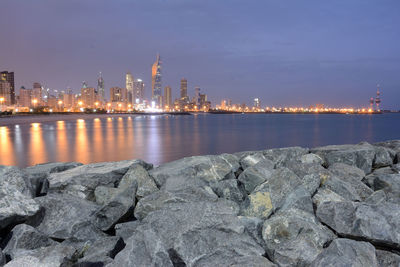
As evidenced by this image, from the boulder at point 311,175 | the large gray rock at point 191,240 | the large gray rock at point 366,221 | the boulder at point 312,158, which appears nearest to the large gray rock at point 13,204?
the large gray rock at point 191,240

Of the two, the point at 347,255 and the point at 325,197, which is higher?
the point at 325,197

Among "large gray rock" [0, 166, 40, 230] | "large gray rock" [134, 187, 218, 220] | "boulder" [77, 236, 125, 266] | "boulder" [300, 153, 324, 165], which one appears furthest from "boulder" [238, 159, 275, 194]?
"large gray rock" [0, 166, 40, 230]

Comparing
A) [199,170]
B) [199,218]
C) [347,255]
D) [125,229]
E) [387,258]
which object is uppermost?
[199,170]

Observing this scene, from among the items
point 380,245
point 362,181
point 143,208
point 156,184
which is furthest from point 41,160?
point 380,245

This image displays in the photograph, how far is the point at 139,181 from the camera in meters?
5.63

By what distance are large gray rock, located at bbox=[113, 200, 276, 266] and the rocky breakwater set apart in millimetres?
11

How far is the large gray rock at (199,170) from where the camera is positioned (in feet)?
19.7

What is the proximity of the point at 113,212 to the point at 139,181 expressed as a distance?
3.42 ft

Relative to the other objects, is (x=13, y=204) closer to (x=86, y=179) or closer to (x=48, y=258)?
(x=48, y=258)

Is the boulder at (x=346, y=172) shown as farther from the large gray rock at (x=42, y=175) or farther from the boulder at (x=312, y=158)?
Answer: the large gray rock at (x=42, y=175)

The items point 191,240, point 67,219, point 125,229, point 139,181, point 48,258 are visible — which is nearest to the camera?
point 48,258

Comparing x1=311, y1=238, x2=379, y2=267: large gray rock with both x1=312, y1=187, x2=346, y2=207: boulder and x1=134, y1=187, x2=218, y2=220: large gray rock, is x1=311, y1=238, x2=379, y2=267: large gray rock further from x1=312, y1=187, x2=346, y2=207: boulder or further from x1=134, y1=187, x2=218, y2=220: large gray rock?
x1=134, y1=187, x2=218, y2=220: large gray rock

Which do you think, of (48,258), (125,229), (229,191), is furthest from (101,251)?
(229,191)

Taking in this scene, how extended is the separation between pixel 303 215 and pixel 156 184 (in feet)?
9.07
